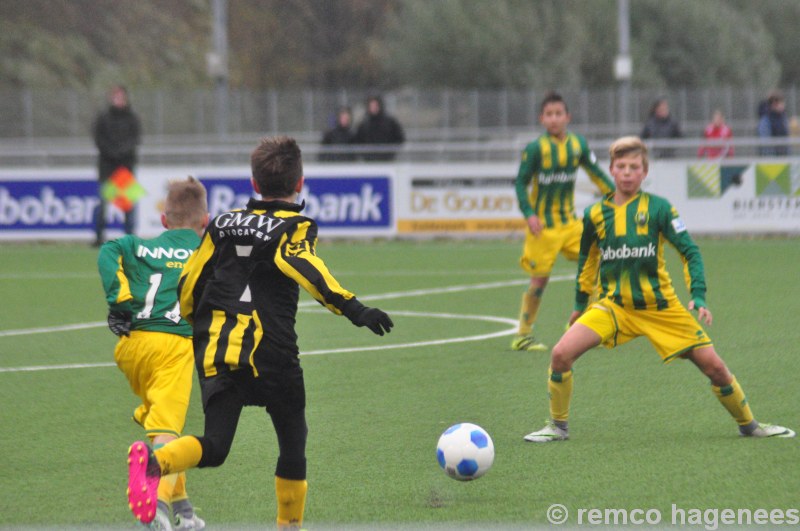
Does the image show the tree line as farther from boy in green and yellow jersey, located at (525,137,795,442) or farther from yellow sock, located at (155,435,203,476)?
yellow sock, located at (155,435,203,476)

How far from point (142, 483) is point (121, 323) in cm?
150

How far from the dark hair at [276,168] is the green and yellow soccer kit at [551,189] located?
5494 millimetres

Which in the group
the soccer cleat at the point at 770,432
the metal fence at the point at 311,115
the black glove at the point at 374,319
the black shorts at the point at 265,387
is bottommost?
the soccer cleat at the point at 770,432

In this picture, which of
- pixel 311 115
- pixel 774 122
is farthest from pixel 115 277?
pixel 311 115

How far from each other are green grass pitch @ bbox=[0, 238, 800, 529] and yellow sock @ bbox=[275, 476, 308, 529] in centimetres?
33

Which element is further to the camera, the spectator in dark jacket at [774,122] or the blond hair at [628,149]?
the spectator in dark jacket at [774,122]

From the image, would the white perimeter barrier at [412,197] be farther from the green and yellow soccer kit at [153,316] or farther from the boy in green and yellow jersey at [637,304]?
the green and yellow soccer kit at [153,316]

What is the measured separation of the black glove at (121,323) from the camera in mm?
6078

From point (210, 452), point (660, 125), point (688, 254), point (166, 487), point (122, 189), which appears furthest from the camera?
point (660, 125)

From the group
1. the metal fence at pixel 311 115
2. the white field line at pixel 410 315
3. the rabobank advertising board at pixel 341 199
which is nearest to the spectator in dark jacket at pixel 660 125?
the rabobank advertising board at pixel 341 199

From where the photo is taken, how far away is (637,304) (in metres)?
7.03

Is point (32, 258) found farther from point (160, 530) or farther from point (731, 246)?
point (160, 530)

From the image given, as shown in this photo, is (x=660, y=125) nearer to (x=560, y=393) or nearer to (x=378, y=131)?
(x=378, y=131)

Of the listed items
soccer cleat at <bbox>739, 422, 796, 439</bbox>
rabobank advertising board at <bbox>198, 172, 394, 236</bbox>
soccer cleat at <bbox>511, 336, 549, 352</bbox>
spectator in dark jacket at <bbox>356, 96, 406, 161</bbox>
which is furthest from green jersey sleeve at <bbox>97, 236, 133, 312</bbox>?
spectator in dark jacket at <bbox>356, 96, 406, 161</bbox>
